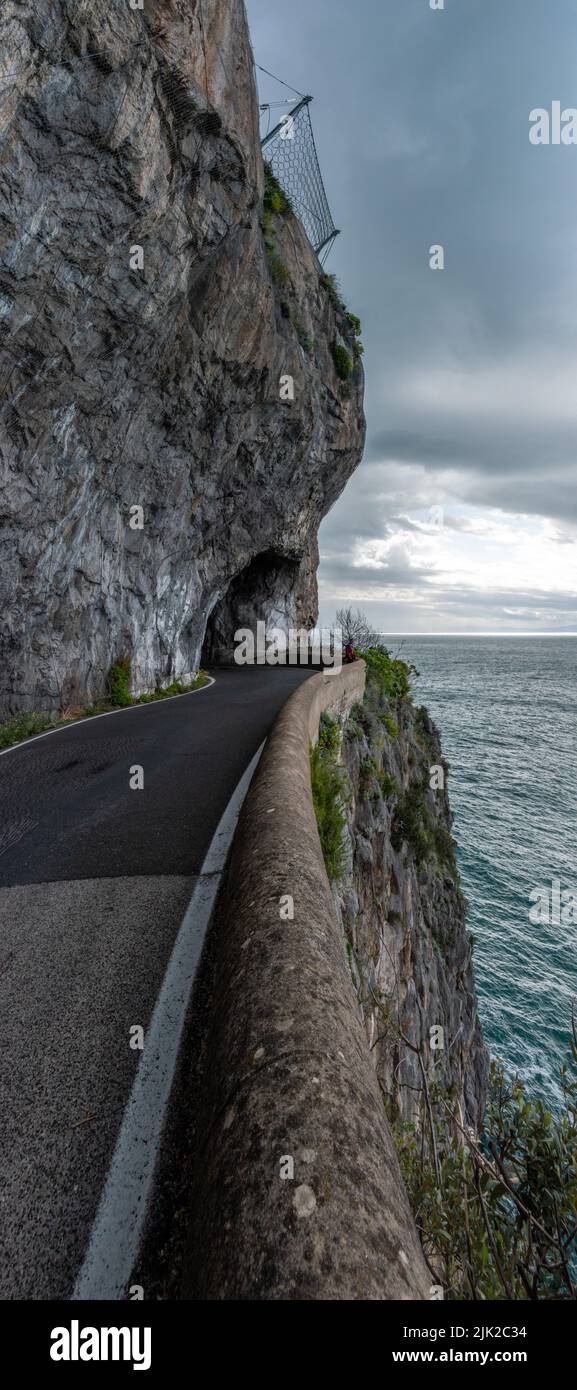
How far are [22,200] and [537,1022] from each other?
22002mm

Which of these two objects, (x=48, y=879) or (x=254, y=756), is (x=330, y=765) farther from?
(x=48, y=879)

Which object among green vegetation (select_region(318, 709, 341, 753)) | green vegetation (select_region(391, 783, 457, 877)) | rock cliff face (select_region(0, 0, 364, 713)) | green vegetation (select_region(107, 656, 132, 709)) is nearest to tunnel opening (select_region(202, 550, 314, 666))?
rock cliff face (select_region(0, 0, 364, 713))

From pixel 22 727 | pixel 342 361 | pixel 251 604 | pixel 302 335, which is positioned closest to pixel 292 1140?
pixel 22 727

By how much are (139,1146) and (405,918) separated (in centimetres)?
1030

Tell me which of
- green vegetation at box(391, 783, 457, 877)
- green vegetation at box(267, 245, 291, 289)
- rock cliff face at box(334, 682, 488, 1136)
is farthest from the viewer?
green vegetation at box(267, 245, 291, 289)

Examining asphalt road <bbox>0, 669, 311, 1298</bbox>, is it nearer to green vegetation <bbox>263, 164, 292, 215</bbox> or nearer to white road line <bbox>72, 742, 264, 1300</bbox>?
white road line <bbox>72, 742, 264, 1300</bbox>

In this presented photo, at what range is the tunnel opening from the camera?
37.0 meters

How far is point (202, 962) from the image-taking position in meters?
3.38

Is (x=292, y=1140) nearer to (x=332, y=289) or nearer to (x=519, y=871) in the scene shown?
(x=519, y=871)

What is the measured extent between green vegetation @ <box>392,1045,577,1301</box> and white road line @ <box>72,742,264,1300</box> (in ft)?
3.64

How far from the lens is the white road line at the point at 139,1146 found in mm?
1725

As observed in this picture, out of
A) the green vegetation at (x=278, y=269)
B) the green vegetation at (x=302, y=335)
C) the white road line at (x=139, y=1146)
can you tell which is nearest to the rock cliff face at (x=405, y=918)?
the white road line at (x=139, y=1146)

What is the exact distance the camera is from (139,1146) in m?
2.14

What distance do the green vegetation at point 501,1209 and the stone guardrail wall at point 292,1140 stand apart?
942mm
